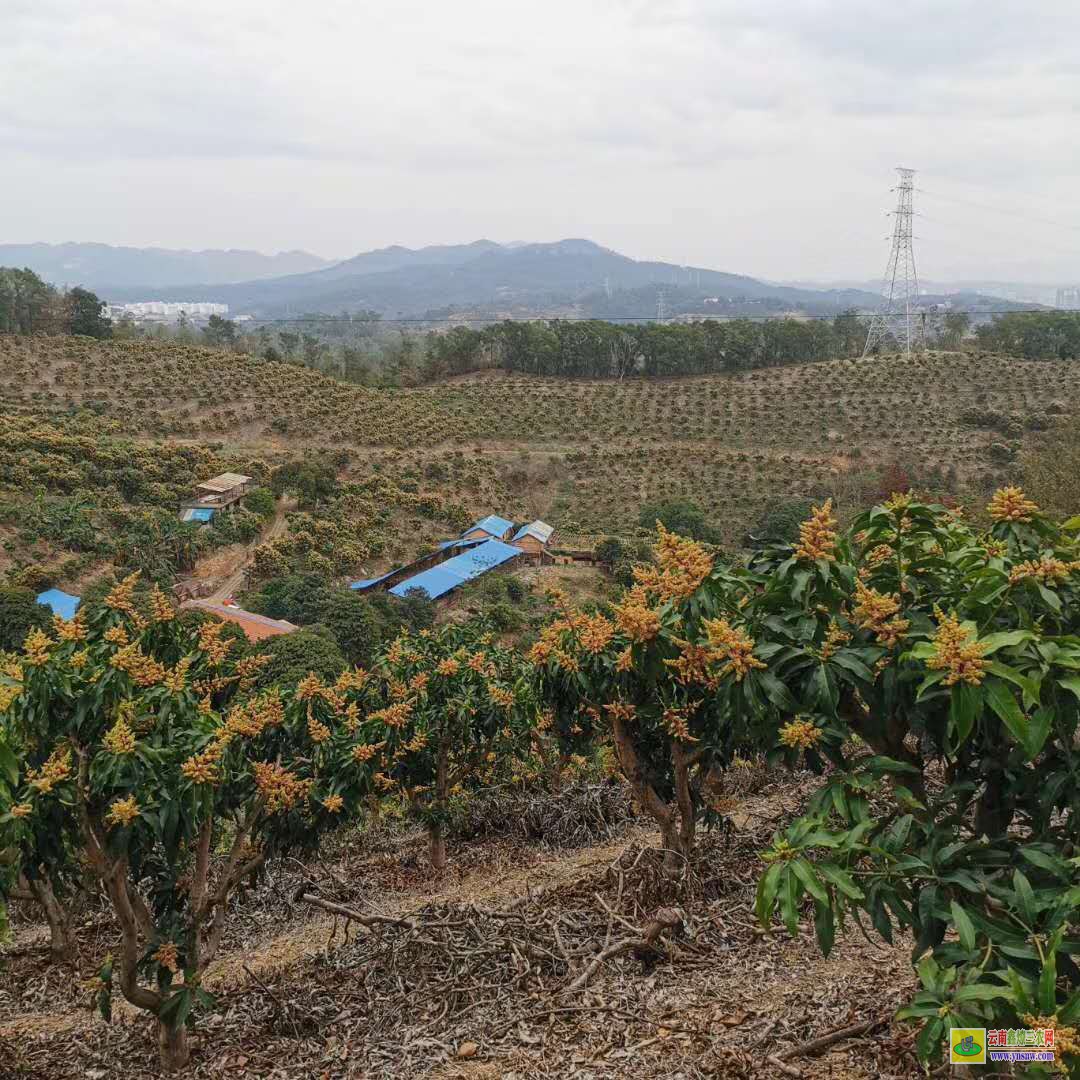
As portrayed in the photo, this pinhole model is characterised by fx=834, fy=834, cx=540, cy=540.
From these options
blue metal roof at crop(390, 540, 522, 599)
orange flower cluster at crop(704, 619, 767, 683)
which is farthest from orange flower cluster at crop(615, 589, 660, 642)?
blue metal roof at crop(390, 540, 522, 599)

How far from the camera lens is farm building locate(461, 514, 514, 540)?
31734 mm

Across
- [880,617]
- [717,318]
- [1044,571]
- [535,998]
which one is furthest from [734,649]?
[717,318]

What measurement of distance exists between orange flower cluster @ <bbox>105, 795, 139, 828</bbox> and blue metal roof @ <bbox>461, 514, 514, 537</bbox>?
28450 mm

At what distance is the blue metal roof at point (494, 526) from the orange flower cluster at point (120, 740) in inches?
1121

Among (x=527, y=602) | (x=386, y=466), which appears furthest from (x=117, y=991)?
(x=386, y=466)

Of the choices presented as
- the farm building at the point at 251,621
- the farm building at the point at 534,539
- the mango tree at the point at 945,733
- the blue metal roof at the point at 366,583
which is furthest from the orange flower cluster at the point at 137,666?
the farm building at the point at 534,539

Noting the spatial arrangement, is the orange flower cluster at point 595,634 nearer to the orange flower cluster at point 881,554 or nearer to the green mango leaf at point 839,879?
the orange flower cluster at point 881,554

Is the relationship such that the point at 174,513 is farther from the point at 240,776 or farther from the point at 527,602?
the point at 240,776

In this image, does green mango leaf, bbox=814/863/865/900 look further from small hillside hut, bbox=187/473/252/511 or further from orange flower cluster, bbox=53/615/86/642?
small hillside hut, bbox=187/473/252/511

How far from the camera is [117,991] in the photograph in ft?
16.2

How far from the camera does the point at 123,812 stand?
3221 millimetres

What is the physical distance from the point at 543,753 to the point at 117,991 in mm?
3946

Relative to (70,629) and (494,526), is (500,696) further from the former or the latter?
(494,526)

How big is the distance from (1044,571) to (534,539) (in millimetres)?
28377
